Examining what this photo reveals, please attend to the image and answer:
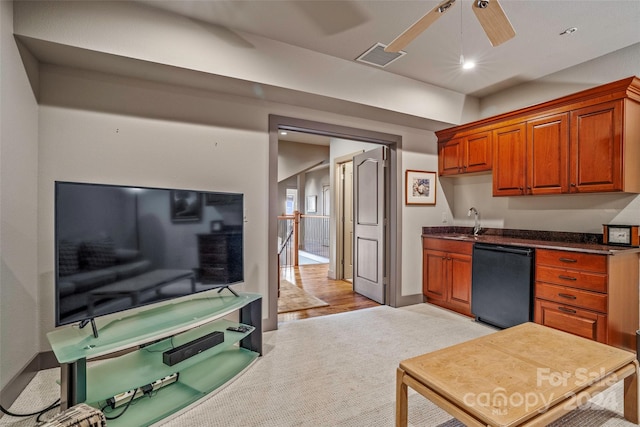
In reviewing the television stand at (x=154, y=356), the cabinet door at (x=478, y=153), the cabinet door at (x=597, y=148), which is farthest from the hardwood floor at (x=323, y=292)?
the cabinet door at (x=597, y=148)

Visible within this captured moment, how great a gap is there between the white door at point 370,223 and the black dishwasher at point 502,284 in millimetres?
1178

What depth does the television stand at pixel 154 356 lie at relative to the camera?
63.5 inches

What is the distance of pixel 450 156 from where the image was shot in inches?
169

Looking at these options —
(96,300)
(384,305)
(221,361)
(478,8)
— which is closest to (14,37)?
(96,300)

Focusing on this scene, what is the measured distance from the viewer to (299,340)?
3.01 meters

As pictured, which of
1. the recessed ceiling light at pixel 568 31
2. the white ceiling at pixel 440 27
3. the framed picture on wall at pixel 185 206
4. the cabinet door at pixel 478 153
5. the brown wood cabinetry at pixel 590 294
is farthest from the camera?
the cabinet door at pixel 478 153

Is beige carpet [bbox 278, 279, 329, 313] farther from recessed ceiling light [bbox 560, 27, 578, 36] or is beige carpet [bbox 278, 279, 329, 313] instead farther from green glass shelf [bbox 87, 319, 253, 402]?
recessed ceiling light [bbox 560, 27, 578, 36]

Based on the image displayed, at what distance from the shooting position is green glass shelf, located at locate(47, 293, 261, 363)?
1.63 meters

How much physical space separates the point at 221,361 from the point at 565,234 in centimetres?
365

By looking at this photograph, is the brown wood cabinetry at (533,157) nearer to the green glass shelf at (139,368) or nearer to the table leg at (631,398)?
the table leg at (631,398)

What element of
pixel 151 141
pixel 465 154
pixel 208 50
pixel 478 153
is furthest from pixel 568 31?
pixel 151 141

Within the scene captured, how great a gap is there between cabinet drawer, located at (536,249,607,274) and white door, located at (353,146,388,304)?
1798mm

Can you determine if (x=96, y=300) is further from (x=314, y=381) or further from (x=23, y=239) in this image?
(x=314, y=381)

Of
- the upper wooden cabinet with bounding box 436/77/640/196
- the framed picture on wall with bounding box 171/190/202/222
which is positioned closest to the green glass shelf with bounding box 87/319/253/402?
the framed picture on wall with bounding box 171/190/202/222
